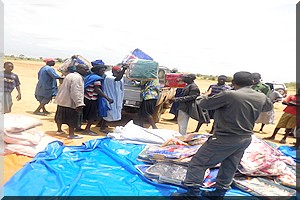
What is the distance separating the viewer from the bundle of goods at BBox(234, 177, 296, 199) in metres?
3.80

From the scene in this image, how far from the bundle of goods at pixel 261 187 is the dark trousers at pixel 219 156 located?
0.35m

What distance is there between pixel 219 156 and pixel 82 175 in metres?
1.93

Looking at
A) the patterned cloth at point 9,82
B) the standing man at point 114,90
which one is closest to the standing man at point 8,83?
the patterned cloth at point 9,82

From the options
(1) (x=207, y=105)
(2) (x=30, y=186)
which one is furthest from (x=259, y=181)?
(2) (x=30, y=186)

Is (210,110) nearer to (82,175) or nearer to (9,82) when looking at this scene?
(82,175)

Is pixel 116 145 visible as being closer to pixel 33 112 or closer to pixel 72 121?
pixel 72 121

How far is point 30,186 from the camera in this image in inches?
141

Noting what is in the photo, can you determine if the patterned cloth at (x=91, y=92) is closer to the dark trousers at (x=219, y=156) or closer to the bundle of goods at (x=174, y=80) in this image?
the bundle of goods at (x=174, y=80)

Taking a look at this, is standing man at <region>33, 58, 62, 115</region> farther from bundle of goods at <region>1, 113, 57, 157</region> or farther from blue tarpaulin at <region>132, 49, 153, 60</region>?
bundle of goods at <region>1, 113, 57, 157</region>

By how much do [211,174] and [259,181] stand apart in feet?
2.21

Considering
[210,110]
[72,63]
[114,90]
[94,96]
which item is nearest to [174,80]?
[210,110]

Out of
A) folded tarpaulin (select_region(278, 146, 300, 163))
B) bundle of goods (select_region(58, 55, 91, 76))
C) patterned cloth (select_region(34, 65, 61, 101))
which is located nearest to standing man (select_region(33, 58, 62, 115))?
patterned cloth (select_region(34, 65, 61, 101))

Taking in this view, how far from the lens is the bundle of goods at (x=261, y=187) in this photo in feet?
12.5

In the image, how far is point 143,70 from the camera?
6.70 metres
